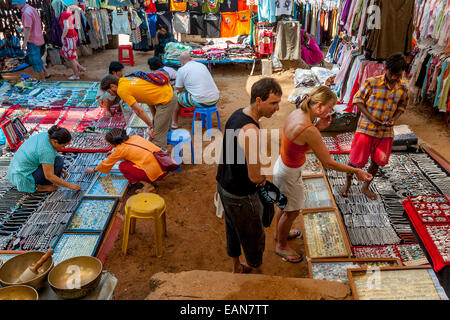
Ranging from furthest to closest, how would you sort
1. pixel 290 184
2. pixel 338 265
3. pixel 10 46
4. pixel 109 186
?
pixel 10 46, pixel 109 186, pixel 338 265, pixel 290 184

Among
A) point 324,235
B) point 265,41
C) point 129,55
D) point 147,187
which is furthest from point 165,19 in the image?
point 324,235

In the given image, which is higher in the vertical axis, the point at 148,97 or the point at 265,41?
the point at 265,41

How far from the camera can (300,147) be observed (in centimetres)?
281

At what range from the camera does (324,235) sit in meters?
3.61

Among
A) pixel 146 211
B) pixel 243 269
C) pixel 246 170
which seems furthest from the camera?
pixel 146 211

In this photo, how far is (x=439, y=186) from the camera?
4441 mm

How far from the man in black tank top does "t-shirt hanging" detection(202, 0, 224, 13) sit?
29.5ft

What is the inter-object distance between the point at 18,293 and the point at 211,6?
10147 mm

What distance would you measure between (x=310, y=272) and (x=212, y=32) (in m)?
9.22

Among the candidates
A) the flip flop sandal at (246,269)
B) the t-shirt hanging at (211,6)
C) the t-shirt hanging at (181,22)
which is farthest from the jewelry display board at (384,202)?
the t-shirt hanging at (181,22)

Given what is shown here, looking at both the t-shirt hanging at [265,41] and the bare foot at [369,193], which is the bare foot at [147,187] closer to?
A: the bare foot at [369,193]

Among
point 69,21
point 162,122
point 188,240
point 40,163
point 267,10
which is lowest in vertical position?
point 188,240

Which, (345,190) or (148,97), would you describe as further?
(148,97)

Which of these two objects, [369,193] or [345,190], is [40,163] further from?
[369,193]
